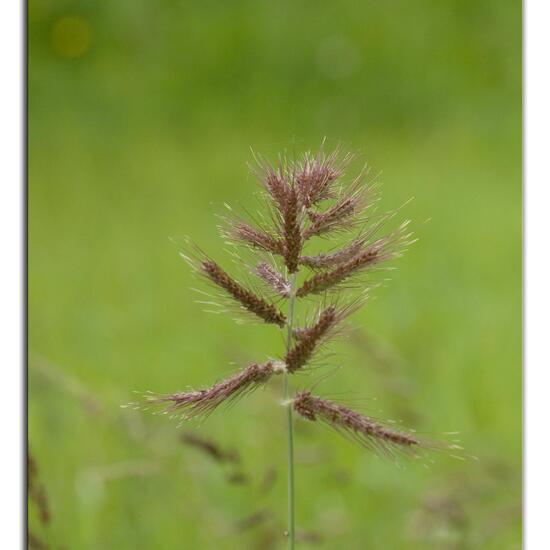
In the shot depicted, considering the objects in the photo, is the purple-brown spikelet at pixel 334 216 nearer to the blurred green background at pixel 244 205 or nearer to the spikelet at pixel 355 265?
the spikelet at pixel 355 265

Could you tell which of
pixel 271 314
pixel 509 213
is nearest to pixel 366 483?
pixel 509 213

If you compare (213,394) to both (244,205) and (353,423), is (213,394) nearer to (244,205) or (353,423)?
(353,423)

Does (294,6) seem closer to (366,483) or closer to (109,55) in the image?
(109,55)

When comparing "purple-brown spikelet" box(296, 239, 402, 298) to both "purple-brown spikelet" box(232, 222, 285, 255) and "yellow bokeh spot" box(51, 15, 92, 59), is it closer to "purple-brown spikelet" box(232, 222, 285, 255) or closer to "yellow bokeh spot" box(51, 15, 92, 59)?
"purple-brown spikelet" box(232, 222, 285, 255)
